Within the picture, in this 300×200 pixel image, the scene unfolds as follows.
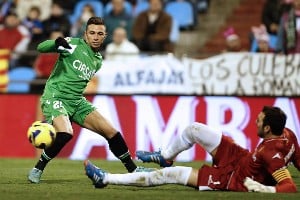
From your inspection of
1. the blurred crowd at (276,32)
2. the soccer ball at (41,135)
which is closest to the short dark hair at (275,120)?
the soccer ball at (41,135)

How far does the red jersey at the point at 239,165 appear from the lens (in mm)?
9016

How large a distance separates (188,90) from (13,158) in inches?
135

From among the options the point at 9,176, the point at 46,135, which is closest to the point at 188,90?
the point at 9,176

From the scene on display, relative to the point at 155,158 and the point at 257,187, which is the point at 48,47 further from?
the point at 257,187

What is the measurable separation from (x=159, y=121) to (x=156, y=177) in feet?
21.4

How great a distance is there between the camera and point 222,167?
29.9 ft

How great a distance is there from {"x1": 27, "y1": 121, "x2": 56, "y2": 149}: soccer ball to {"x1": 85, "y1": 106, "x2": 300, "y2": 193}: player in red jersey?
97cm

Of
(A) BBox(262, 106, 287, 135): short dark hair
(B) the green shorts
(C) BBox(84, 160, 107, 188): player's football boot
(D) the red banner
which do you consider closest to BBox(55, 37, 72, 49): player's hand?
(B) the green shorts

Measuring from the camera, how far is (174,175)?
898 centimetres

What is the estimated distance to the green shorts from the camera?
10695 mm

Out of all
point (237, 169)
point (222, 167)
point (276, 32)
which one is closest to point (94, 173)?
point (222, 167)

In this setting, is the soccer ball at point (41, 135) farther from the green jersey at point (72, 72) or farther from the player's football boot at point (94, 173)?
the player's football boot at point (94, 173)

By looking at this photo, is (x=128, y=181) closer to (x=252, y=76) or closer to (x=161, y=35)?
(x=252, y=76)

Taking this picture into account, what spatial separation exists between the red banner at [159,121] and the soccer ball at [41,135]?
5411 millimetres
